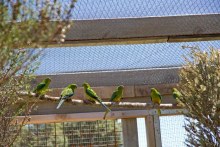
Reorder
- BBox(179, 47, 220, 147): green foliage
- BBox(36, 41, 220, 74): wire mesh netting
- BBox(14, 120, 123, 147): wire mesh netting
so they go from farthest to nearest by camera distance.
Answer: BBox(14, 120, 123, 147): wire mesh netting → BBox(36, 41, 220, 74): wire mesh netting → BBox(179, 47, 220, 147): green foliage

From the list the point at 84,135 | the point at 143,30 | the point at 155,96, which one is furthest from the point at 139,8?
the point at 84,135

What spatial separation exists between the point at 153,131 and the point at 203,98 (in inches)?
75.0

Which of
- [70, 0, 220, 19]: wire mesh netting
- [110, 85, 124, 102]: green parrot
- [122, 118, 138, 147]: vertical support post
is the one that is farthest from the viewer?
[122, 118, 138, 147]: vertical support post

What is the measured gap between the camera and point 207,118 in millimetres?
2871

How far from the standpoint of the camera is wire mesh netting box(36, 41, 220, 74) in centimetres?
412

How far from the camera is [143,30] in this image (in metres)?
3.46

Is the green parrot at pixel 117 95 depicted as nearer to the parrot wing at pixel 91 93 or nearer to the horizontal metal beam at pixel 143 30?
the parrot wing at pixel 91 93

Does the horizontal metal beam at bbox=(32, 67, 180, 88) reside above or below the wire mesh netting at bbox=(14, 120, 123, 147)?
above

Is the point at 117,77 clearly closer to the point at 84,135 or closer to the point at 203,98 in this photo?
the point at 84,135

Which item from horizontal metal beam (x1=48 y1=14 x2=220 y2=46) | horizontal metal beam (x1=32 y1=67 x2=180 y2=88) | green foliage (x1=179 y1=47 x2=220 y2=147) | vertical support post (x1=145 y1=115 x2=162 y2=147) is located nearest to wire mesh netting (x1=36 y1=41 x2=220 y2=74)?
horizontal metal beam (x1=32 y1=67 x2=180 y2=88)

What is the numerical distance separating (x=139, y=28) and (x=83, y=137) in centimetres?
300

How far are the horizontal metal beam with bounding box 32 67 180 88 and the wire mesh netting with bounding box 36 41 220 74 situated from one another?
124mm

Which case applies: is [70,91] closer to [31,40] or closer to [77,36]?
[77,36]

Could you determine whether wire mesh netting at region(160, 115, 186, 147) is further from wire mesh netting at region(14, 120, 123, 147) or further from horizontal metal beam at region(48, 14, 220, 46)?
horizontal metal beam at region(48, 14, 220, 46)
